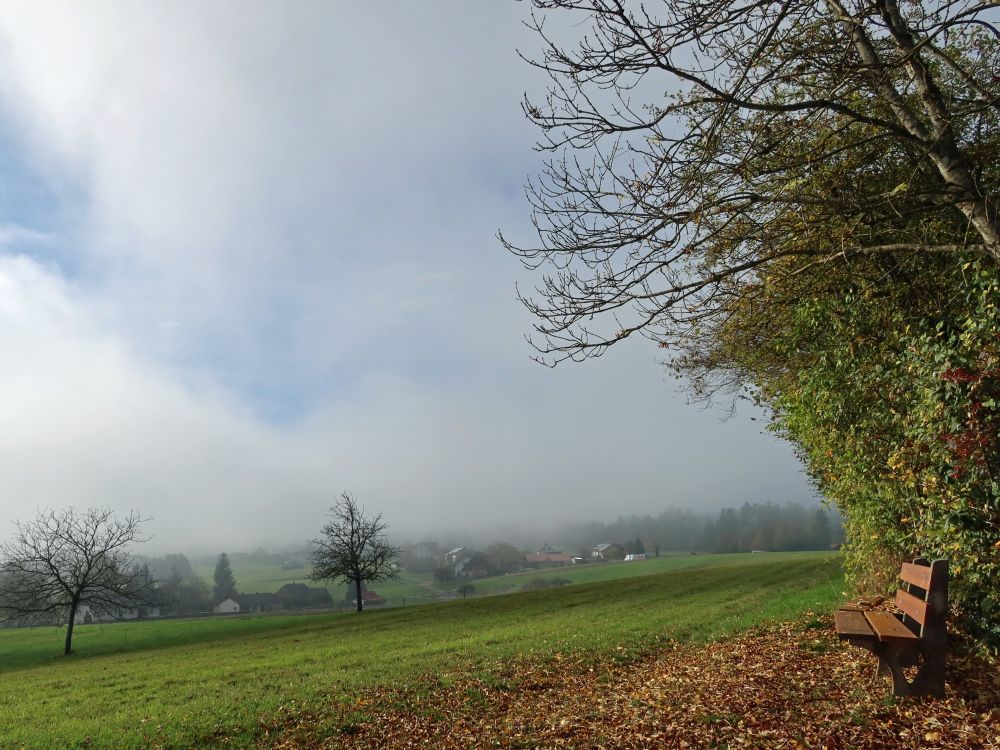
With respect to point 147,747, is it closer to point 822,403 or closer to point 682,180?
point 682,180

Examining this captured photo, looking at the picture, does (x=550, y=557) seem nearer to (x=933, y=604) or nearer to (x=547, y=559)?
(x=547, y=559)

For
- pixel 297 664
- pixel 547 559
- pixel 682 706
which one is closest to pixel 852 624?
pixel 682 706

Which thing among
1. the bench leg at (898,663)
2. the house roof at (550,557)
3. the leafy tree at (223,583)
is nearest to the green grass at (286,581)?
the leafy tree at (223,583)

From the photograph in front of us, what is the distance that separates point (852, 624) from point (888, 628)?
0.32 m

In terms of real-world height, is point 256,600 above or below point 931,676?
above

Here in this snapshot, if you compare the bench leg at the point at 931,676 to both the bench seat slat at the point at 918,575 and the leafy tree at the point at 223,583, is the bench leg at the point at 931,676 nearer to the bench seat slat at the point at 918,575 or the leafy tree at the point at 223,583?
the bench seat slat at the point at 918,575

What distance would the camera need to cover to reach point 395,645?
67.6 ft

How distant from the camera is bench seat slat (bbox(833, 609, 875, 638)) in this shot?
605cm

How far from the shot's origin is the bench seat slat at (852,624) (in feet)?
19.9

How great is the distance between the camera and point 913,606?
21.2ft

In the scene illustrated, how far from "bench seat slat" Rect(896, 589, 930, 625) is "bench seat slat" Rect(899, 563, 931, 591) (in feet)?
0.53

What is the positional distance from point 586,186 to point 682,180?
1.18 meters

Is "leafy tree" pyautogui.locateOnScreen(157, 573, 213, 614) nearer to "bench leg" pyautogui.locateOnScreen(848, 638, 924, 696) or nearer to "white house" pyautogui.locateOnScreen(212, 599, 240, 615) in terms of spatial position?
"white house" pyautogui.locateOnScreen(212, 599, 240, 615)

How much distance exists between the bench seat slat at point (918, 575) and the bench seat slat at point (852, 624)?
67 cm
